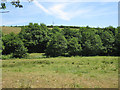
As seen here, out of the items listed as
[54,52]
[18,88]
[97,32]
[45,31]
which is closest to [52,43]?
[54,52]

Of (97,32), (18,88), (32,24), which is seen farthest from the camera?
(32,24)

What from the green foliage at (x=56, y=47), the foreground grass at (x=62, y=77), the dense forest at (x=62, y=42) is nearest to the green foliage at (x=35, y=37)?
the dense forest at (x=62, y=42)

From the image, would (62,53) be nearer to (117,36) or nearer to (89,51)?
(89,51)

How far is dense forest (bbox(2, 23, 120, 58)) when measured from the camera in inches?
1501

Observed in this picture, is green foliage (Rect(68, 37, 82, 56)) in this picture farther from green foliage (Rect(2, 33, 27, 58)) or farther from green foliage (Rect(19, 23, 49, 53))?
green foliage (Rect(19, 23, 49, 53))

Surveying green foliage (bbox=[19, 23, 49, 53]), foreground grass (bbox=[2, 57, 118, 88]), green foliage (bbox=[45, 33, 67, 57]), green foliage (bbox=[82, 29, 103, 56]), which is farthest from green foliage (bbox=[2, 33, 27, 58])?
foreground grass (bbox=[2, 57, 118, 88])

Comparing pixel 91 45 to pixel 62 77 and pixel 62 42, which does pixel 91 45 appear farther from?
pixel 62 77

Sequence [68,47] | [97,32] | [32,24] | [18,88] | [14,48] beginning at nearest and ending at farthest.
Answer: [18,88]
[14,48]
[68,47]
[97,32]
[32,24]

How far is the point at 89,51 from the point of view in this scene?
4138cm

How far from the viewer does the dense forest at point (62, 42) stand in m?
38.1

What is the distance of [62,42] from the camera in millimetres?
38750

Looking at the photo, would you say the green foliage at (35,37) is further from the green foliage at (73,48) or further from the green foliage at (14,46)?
the green foliage at (73,48)

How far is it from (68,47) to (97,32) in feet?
47.8

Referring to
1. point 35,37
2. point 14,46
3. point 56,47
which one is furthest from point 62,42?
point 35,37
